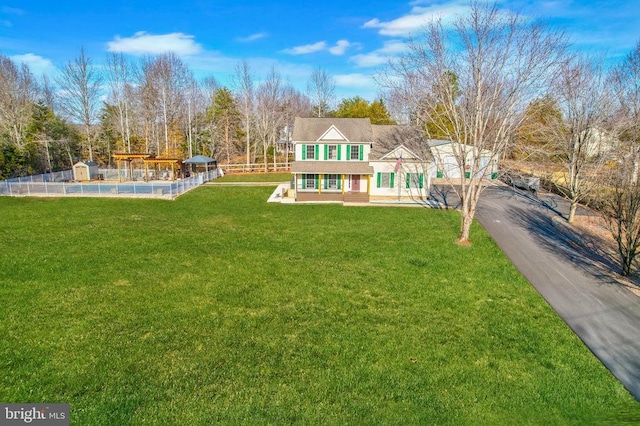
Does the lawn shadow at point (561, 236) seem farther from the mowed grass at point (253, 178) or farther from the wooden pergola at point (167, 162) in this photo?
the wooden pergola at point (167, 162)

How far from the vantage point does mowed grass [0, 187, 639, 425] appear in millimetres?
6781

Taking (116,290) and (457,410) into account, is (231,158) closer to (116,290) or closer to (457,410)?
(116,290)

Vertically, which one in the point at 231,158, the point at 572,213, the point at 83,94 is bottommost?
the point at 572,213

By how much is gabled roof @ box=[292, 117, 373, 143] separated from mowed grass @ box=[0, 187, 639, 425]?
12.8 metres

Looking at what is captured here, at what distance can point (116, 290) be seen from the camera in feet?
36.7

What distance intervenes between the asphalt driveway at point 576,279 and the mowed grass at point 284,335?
1.80 ft

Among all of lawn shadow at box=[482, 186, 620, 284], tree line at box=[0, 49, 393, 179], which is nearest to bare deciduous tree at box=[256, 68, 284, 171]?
tree line at box=[0, 49, 393, 179]

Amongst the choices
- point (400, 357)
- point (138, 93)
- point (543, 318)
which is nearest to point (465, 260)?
point (543, 318)

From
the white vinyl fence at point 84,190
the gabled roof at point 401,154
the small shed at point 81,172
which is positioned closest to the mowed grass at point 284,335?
the white vinyl fence at point 84,190

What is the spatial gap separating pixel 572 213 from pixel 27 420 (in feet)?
77.8

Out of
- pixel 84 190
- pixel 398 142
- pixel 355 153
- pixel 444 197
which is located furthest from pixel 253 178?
pixel 444 197

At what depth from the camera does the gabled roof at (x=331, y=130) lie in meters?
27.6

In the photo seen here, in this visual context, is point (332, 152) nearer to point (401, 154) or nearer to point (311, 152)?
point (311, 152)

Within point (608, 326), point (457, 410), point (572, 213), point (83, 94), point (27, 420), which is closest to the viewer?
point (27, 420)
